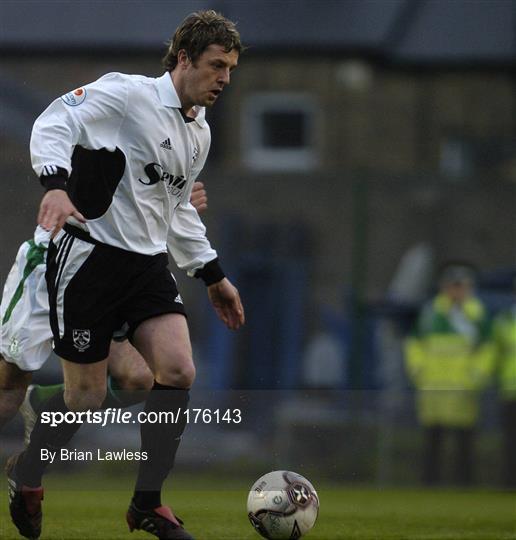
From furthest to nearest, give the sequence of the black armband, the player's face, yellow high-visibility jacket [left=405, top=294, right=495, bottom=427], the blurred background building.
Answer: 1. yellow high-visibility jacket [left=405, top=294, right=495, bottom=427]
2. the blurred background building
3. the player's face
4. the black armband

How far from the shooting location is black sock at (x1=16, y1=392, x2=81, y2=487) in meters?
5.90

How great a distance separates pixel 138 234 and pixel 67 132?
0.52 metres

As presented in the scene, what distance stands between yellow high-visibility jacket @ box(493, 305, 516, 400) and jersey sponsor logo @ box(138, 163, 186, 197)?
18.2 feet

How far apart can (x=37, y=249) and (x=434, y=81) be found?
45.1ft

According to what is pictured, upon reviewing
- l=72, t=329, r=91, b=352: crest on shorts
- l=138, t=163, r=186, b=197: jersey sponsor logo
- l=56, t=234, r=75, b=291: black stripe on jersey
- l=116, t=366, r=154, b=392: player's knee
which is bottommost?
l=72, t=329, r=91, b=352: crest on shorts

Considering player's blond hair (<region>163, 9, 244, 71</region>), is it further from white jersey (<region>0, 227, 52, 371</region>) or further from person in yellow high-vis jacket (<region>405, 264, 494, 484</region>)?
person in yellow high-vis jacket (<region>405, 264, 494, 484</region>)

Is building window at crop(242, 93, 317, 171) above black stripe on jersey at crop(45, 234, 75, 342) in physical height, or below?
above

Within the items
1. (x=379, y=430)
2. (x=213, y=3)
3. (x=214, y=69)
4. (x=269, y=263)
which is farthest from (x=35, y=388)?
(x=213, y=3)

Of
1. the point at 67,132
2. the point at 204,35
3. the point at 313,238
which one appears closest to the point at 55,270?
the point at 67,132

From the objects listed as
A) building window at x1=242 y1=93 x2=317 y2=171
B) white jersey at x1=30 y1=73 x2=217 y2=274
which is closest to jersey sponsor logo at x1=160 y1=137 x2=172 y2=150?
white jersey at x1=30 y1=73 x2=217 y2=274

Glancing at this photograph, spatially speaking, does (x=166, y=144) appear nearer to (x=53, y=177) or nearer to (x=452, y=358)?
(x=53, y=177)

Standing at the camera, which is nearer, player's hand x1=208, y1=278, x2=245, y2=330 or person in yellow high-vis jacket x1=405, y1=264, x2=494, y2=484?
player's hand x1=208, y1=278, x2=245, y2=330

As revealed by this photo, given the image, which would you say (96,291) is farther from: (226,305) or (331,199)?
(331,199)

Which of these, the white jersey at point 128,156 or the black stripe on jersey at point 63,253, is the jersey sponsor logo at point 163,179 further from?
the black stripe on jersey at point 63,253
